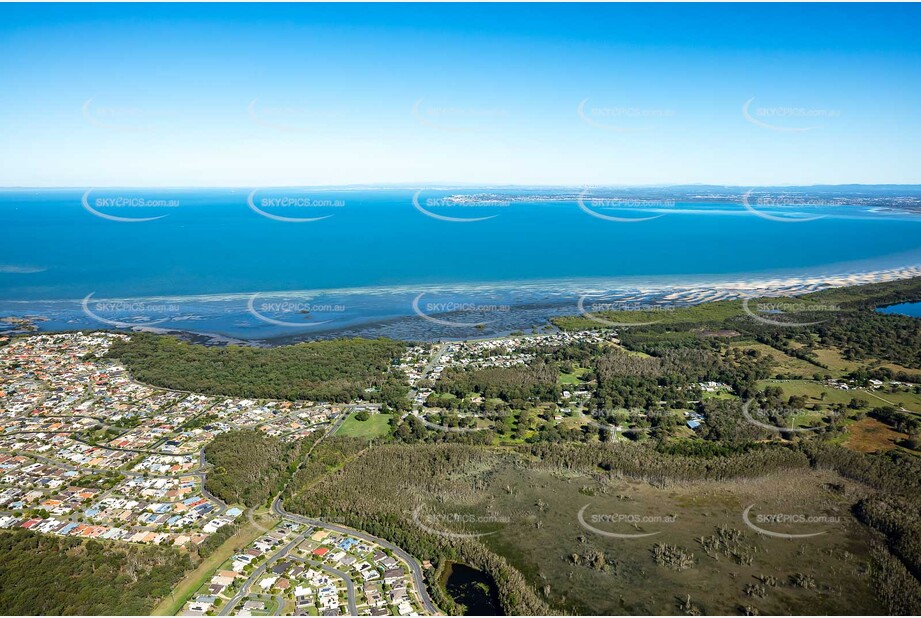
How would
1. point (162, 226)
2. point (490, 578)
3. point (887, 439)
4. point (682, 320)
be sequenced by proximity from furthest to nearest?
point (162, 226) < point (682, 320) < point (887, 439) < point (490, 578)

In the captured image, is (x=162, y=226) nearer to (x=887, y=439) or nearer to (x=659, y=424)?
(x=659, y=424)

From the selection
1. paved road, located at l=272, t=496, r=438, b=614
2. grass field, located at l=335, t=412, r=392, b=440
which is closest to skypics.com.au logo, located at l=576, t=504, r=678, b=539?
paved road, located at l=272, t=496, r=438, b=614

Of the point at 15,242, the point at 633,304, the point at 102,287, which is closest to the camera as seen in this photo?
the point at 633,304

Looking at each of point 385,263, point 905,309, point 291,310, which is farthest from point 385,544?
point 385,263

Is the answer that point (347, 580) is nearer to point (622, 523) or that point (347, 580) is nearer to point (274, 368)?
point (622, 523)

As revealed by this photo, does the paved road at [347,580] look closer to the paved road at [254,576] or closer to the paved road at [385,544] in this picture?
the paved road at [254,576]

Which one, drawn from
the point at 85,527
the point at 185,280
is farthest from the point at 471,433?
the point at 185,280

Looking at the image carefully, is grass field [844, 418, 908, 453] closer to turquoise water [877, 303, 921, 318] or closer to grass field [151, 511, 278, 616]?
grass field [151, 511, 278, 616]
